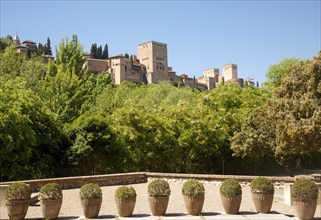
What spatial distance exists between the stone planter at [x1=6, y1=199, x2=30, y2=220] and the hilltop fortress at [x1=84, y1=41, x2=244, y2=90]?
10084cm

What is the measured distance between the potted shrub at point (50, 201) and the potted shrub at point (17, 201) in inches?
19.5

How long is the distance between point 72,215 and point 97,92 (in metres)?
42.5

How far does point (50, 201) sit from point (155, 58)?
446ft

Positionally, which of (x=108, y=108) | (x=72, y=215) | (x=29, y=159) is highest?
(x=108, y=108)

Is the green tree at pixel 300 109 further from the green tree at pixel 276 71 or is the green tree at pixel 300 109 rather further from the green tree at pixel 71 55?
the green tree at pixel 276 71

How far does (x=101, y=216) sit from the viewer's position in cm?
1098

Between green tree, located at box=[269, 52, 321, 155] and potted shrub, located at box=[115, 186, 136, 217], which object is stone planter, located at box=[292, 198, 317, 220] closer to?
potted shrub, located at box=[115, 186, 136, 217]

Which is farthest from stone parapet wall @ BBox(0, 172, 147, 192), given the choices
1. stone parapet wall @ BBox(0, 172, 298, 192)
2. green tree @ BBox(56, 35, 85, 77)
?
green tree @ BBox(56, 35, 85, 77)

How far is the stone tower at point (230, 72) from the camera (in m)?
180

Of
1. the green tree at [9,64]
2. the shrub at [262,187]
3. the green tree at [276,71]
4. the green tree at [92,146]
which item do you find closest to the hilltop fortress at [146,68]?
the green tree at [276,71]

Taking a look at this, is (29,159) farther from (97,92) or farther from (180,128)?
(97,92)

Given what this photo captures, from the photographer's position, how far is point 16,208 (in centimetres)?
1027

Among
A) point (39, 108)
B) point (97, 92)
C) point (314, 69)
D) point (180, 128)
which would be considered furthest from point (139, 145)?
point (97, 92)

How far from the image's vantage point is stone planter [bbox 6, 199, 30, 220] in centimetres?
1023
